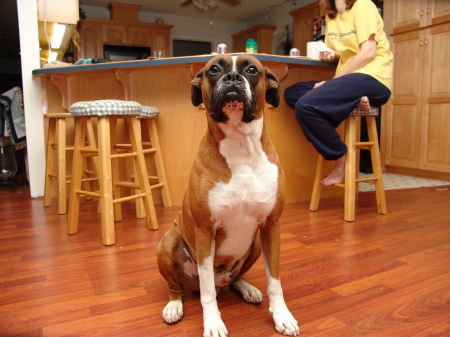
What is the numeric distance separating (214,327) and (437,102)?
3880 mm

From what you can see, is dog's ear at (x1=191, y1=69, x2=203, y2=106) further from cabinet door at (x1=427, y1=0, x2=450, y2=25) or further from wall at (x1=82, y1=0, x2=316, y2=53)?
wall at (x1=82, y1=0, x2=316, y2=53)

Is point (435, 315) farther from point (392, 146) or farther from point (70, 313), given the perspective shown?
point (392, 146)

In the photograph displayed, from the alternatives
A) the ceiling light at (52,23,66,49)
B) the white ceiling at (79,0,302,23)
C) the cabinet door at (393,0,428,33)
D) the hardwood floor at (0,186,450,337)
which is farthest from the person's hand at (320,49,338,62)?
the white ceiling at (79,0,302,23)

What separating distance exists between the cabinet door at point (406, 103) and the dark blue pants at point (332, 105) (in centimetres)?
219

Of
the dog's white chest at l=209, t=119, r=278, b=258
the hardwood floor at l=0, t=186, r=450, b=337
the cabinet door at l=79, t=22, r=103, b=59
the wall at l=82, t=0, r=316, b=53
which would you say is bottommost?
the hardwood floor at l=0, t=186, r=450, b=337

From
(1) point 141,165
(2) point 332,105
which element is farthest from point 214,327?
(2) point 332,105

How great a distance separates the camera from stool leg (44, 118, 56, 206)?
9.83ft

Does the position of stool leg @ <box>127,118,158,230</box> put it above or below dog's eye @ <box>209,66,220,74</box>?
below

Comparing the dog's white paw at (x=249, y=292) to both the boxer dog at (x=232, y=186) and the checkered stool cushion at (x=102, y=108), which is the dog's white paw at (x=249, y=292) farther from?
the checkered stool cushion at (x=102, y=108)

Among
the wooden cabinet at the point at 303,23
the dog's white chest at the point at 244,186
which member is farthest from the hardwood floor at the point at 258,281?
the wooden cabinet at the point at 303,23

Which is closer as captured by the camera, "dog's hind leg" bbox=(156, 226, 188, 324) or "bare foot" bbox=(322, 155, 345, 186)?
"dog's hind leg" bbox=(156, 226, 188, 324)

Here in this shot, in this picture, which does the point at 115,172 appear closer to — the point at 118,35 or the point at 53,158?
the point at 53,158

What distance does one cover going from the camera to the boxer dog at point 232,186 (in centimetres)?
111

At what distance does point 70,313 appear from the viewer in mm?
1294
